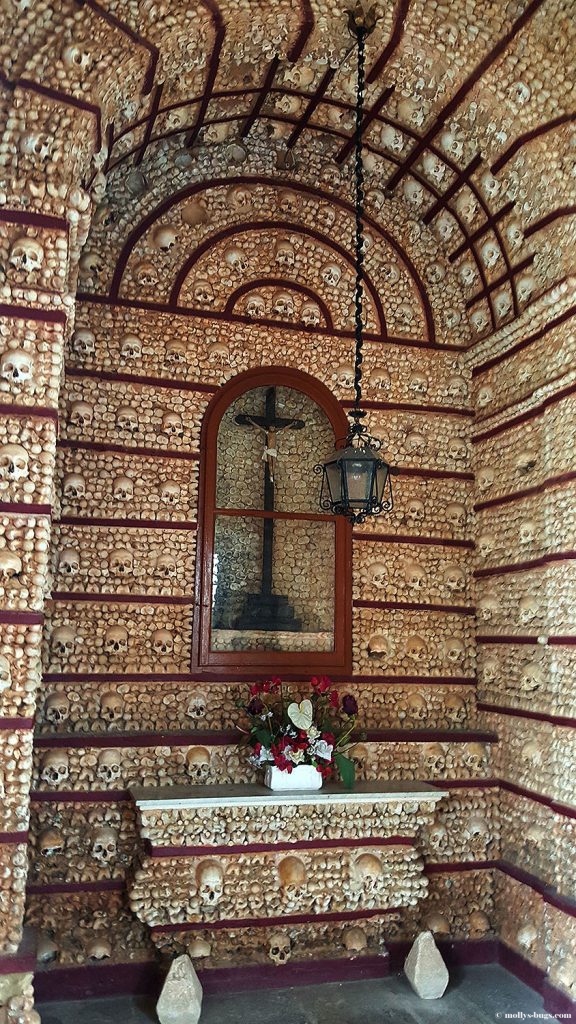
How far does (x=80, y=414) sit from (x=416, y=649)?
9.24 ft

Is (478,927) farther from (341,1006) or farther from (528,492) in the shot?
(528,492)

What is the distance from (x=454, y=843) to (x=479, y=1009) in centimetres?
101

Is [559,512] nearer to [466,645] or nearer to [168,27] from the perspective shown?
[466,645]

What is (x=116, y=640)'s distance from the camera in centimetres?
497

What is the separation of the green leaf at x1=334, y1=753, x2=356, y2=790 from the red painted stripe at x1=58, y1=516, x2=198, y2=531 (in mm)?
1765

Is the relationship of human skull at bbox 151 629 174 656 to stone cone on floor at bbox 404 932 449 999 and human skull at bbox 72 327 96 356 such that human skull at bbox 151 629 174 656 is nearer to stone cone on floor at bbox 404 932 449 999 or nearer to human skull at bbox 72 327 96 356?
human skull at bbox 72 327 96 356

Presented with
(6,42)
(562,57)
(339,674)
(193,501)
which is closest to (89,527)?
(193,501)

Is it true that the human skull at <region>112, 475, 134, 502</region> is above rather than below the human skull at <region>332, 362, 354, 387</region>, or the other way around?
below

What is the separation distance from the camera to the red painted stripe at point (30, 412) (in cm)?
381

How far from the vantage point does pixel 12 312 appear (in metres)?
3.85

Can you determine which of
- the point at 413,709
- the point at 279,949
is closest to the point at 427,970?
the point at 279,949

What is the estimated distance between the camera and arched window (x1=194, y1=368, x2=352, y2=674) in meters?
5.32

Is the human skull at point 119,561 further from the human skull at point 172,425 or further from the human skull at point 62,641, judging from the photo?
the human skull at point 172,425

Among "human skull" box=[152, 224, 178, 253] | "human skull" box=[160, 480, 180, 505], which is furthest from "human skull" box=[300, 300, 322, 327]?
"human skull" box=[160, 480, 180, 505]
